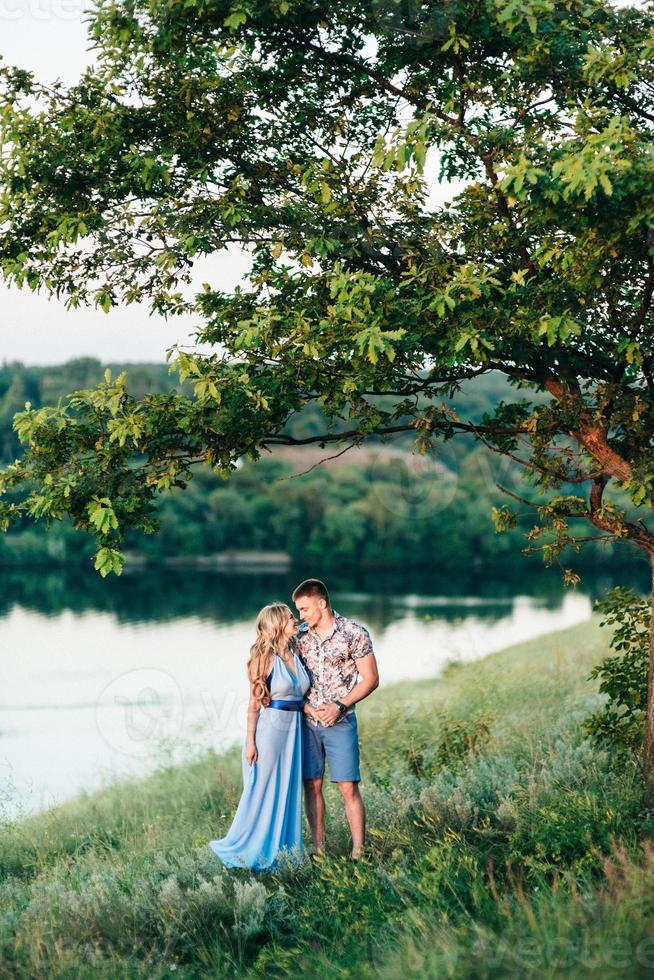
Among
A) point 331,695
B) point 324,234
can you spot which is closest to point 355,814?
point 331,695

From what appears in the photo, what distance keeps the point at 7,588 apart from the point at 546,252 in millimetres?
57834

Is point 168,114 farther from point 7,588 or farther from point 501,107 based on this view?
point 7,588

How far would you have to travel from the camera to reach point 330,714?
7.26m

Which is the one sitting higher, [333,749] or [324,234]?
[324,234]

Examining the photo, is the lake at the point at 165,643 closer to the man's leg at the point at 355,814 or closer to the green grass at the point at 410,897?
the green grass at the point at 410,897

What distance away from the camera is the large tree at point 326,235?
23.7ft

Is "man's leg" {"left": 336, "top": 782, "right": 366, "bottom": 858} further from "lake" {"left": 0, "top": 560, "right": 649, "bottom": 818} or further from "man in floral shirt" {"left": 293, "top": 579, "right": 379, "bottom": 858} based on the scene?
"lake" {"left": 0, "top": 560, "right": 649, "bottom": 818}

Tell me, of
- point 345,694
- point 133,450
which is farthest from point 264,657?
point 133,450

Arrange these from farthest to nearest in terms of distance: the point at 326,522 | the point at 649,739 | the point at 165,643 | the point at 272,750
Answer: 1. the point at 326,522
2. the point at 165,643
3. the point at 649,739
4. the point at 272,750

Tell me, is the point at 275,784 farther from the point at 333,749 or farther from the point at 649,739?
the point at 649,739

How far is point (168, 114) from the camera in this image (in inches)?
318

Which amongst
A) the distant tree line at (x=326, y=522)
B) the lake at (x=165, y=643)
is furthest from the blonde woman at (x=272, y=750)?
the distant tree line at (x=326, y=522)

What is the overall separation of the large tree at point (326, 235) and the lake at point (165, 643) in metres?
5.38

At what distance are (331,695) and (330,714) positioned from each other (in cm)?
14
